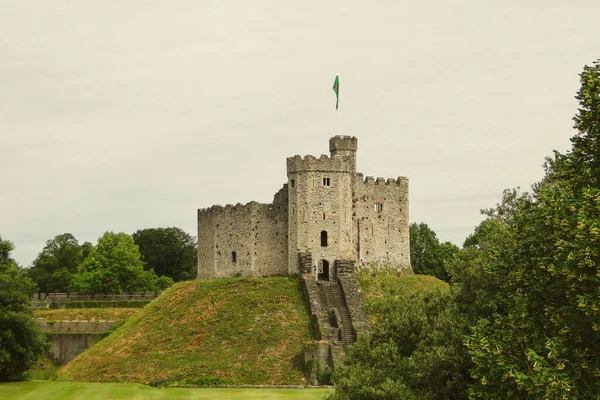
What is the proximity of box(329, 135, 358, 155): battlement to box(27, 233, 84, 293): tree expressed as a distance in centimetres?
5656

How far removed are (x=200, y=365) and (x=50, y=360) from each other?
26927 mm

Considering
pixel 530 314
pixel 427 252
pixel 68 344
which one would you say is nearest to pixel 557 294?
pixel 530 314

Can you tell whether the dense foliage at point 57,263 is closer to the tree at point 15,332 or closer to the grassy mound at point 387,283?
the grassy mound at point 387,283

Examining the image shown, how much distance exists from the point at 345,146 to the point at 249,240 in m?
10.5

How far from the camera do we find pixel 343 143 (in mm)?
68125

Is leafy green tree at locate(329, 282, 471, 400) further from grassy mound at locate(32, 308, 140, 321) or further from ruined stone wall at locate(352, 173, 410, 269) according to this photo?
grassy mound at locate(32, 308, 140, 321)

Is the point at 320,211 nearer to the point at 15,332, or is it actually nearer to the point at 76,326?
the point at 15,332

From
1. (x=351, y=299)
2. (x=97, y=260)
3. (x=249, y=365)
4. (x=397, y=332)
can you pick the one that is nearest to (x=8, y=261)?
(x=249, y=365)

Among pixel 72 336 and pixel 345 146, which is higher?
pixel 345 146

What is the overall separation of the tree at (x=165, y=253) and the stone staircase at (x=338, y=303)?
5910 cm

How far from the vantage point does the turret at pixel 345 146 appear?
68.0 meters

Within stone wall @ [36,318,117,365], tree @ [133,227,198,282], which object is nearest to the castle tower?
stone wall @ [36,318,117,365]

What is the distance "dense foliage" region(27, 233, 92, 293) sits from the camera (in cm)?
11538

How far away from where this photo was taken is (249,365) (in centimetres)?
5275
